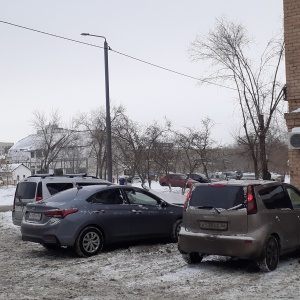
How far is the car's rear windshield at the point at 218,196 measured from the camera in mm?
7898

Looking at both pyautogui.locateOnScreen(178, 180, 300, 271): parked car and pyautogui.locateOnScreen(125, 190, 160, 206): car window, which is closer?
pyautogui.locateOnScreen(178, 180, 300, 271): parked car

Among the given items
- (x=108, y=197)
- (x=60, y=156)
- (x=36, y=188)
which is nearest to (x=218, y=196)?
(x=108, y=197)

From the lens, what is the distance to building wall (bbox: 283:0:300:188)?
38.2 feet

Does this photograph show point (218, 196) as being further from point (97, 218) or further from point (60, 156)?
point (60, 156)

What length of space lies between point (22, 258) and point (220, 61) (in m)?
15.6

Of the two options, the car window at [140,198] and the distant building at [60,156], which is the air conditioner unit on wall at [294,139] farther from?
the distant building at [60,156]

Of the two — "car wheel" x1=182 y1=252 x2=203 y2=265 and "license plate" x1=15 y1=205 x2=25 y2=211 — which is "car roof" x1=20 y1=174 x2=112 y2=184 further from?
"car wheel" x1=182 y1=252 x2=203 y2=265

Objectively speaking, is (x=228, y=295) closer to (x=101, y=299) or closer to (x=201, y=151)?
(x=101, y=299)

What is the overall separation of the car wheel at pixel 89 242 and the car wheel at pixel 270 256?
3.48 metres

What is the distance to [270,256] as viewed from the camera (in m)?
7.78

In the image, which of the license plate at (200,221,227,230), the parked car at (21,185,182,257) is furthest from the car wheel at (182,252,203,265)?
the parked car at (21,185,182,257)

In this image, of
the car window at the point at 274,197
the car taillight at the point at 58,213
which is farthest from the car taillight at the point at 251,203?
the car taillight at the point at 58,213

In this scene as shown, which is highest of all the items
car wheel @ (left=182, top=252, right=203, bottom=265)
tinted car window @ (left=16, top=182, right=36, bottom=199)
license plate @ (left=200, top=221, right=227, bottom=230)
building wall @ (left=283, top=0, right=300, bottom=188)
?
building wall @ (left=283, top=0, right=300, bottom=188)

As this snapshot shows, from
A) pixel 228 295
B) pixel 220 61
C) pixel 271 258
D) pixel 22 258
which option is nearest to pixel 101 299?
pixel 228 295
